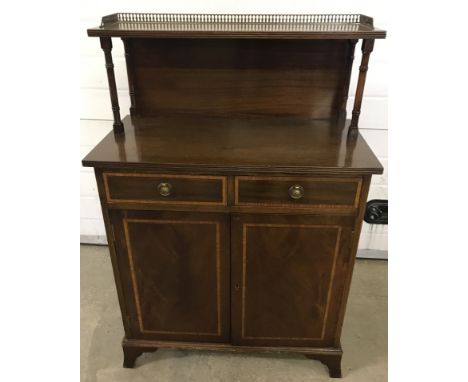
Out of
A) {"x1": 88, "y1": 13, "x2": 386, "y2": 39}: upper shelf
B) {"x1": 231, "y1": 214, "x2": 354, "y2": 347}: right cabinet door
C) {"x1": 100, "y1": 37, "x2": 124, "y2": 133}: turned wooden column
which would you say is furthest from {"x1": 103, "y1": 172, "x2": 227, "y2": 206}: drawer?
{"x1": 88, "y1": 13, "x2": 386, "y2": 39}: upper shelf

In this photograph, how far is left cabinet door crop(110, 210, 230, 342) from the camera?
134 cm

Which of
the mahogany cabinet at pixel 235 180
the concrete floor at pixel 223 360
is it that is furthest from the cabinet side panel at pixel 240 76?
the concrete floor at pixel 223 360

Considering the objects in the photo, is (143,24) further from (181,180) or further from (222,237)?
(222,237)

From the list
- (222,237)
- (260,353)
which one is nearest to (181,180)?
(222,237)

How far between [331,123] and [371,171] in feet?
1.46

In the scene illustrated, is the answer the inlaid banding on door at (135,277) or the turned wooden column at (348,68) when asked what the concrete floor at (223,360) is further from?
the turned wooden column at (348,68)

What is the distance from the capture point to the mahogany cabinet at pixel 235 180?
1242mm

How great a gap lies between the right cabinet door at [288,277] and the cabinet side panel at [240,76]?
1.81ft

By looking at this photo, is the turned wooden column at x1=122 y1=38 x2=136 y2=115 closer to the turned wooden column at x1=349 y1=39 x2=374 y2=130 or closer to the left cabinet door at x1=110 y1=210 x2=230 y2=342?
the left cabinet door at x1=110 y1=210 x2=230 y2=342

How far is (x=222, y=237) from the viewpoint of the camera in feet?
4.45

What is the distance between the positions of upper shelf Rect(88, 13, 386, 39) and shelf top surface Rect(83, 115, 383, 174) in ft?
1.18

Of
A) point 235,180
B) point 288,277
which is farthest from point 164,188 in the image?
point 288,277

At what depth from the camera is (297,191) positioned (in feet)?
4.03

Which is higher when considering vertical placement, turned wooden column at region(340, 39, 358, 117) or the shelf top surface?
turned wooden column at region(340, 39, 358, 117)
